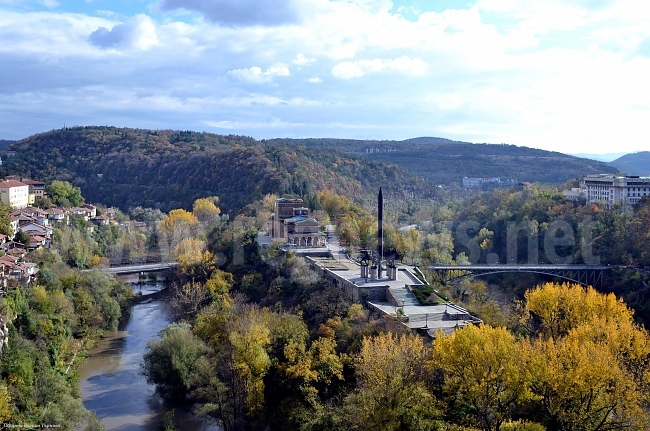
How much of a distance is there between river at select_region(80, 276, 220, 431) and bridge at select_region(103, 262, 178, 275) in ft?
20.1

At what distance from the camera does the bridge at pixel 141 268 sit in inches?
1828

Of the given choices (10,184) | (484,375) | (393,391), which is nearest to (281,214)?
(10,184)

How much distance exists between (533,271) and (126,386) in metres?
26.7

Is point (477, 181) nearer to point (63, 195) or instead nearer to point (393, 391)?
point (63, 195)

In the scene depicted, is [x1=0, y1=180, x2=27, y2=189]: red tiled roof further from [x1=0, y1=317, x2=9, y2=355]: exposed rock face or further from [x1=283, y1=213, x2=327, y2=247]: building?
[x1=0, y1=317, x2=9, y2=355]: exposed rock face

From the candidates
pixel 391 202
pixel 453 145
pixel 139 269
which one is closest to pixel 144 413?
pixel 139 269

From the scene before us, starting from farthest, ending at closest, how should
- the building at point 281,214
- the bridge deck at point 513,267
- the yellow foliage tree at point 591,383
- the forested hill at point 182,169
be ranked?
the forested hill at point 182,169, the building at point 281,214, the bridge deck at point 513,267, the yellow foliage tree at point 591,383

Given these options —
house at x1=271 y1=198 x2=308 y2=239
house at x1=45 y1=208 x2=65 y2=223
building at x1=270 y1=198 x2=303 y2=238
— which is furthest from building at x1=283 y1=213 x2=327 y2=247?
house at x1=45 y1=208 x2=65 y2=223

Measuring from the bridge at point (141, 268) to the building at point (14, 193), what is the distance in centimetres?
1110

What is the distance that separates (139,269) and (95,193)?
4783 centimetres

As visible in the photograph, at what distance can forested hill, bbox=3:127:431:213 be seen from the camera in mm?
80062

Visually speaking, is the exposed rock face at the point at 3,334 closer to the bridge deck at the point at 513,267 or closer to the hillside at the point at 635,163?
the bridge deck at the point at 513,267

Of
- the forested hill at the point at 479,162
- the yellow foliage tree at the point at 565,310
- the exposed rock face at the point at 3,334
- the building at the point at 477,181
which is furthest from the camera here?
the building at the point at 477,181

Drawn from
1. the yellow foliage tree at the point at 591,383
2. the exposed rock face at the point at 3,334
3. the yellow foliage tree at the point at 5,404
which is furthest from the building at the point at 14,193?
the yellow foliage tree at the point at 591,383
